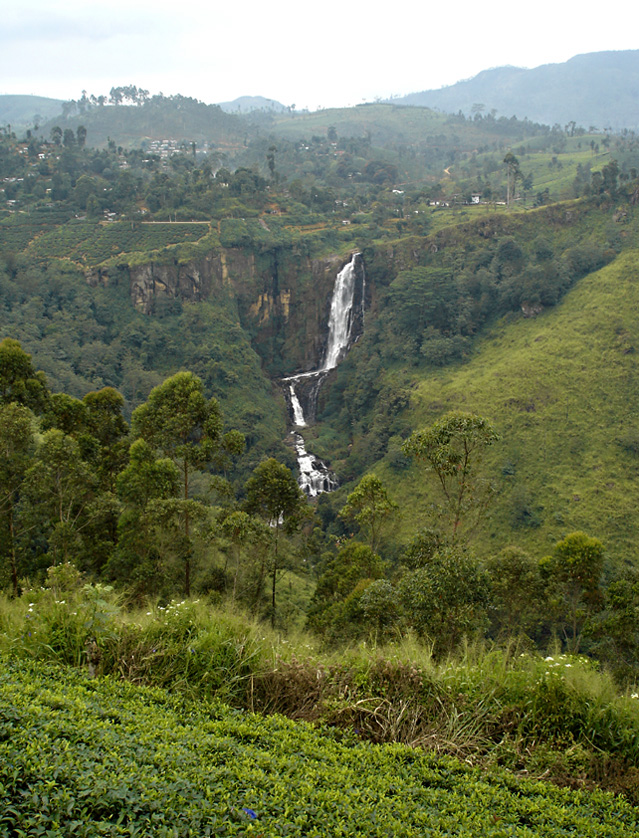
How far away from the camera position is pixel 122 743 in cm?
331

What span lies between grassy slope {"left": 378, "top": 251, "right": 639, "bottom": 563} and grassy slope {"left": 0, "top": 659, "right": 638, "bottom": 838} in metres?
20.1

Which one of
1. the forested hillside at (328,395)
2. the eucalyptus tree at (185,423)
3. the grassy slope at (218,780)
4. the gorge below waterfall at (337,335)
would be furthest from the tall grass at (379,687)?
the gorge below waterfall at (337,335)

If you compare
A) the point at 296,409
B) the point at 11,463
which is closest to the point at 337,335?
the point at 296,409

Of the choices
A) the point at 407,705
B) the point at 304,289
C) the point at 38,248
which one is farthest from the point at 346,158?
the point at 407,705

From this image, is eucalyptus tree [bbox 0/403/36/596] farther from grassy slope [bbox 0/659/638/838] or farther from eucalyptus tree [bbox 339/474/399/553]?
grassy slope [bbox 0/659/638/838]

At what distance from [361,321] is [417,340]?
7.38 meters

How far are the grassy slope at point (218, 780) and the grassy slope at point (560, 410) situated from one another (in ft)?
65.8

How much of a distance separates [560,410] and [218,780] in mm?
28208

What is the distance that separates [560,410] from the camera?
2827 centimetres

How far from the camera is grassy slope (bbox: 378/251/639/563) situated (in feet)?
76.6

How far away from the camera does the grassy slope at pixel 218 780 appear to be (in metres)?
2.75

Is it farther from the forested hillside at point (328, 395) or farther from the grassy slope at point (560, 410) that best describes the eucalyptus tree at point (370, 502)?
the grassy slope at point (560, 410)

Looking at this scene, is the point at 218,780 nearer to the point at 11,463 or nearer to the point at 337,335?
the point at 11,463

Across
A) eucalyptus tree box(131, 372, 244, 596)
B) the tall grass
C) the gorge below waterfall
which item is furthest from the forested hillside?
the tall grass
